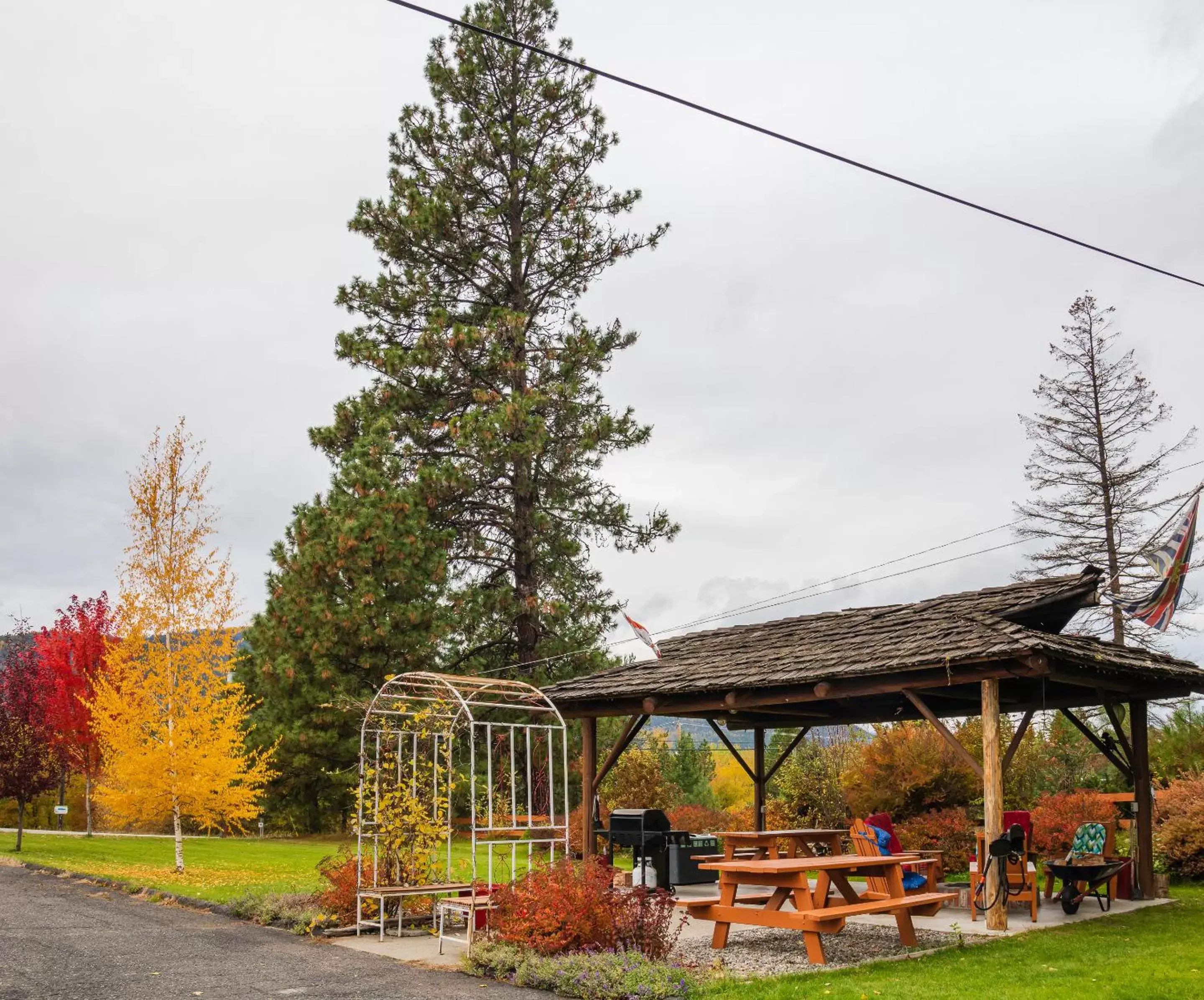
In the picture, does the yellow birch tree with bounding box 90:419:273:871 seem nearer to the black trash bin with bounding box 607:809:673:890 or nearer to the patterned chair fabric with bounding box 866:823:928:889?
the black trash bin with bounding box 607:809:673:890

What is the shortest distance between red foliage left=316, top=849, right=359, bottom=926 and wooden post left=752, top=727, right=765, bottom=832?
625 centimetres

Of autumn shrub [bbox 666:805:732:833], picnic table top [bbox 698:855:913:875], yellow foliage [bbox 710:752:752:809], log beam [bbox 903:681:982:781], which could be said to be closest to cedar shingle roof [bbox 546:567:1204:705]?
log beam [bbox 903:681:982:781]

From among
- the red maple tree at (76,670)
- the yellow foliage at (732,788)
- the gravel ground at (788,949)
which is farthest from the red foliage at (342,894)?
the yellow foliage at (732,788)

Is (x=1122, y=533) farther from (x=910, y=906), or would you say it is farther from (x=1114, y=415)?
(x=910, y=906)

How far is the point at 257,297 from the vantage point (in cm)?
1544

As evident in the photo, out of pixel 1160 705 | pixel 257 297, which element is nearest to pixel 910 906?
pixel 257 297

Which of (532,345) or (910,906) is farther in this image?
(532,345)

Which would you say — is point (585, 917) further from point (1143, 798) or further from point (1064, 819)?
point (1064, 819)

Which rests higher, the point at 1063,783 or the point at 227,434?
the point at 227,434

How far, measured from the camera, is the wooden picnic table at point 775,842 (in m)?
12.8

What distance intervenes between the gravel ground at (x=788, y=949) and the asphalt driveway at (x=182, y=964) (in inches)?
71.6

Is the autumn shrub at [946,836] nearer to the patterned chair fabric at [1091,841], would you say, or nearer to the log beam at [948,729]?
the patterned chair fabric at [1091,841]

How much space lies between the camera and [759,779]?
15.9 metres

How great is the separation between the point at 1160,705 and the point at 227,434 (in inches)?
794
